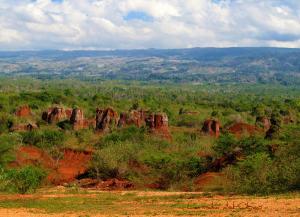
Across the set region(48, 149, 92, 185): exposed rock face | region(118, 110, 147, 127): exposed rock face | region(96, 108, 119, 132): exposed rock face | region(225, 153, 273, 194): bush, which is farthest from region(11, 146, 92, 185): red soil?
region(225, 153, 273, 194): bush

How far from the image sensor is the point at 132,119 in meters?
83.5

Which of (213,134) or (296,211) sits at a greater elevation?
(296,211)

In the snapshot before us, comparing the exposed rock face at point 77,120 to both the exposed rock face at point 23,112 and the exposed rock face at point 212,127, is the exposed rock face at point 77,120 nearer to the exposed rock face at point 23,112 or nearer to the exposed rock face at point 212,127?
the exposed rock face at point 23,112

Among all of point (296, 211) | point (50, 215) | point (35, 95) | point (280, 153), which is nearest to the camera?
point (296, 211)

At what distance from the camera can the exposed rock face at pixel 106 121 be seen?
80.9 meters

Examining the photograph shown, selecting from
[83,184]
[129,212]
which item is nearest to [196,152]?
[83,184]

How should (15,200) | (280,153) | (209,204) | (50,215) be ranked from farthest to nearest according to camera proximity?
(280,153)
(15,200)
(209,204)
(50,215)

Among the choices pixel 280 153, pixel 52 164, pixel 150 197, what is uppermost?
pixel 280 153

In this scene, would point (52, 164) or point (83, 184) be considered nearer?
point (83, 184)

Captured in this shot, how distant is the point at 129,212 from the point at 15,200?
975cm

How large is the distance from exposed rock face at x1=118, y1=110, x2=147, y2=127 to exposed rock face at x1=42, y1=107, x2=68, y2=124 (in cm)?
1017

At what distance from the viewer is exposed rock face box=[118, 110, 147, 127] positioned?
82.3m

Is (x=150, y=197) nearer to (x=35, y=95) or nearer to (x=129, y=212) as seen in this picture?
(x=129, y=212)

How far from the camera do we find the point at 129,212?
2762cm
